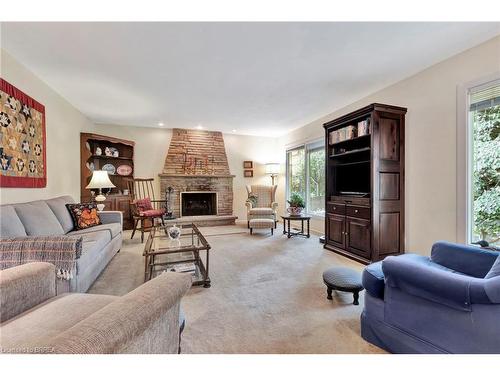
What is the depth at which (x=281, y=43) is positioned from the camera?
7.55 ft

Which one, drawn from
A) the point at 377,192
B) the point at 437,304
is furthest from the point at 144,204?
the point at 437,304

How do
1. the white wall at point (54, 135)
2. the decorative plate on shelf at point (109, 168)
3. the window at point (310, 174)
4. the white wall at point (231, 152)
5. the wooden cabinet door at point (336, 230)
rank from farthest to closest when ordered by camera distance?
the white wall at point (231, 152)
the decorative plate on shelf at point (109, 168)
the window at point (310, 174)
the wooden cabinet door at point (336, 230)
the white wall at point (54, 135)

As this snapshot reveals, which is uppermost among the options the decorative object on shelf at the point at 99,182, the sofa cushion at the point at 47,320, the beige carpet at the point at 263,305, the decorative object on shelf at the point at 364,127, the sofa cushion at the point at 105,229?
the decorative object on shelf at the point at 364,127

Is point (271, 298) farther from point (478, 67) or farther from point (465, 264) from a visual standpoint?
point (478, 67)

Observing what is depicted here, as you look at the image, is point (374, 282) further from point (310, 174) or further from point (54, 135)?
point (54, 135)

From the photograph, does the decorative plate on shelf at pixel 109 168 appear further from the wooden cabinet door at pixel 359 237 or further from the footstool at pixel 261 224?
the wooden cabinet door at pixel 359 237

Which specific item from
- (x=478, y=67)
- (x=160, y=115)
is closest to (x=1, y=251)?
(x=160, y=115)

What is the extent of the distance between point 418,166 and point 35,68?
500 centimetres

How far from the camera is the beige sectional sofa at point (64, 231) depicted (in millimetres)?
2057

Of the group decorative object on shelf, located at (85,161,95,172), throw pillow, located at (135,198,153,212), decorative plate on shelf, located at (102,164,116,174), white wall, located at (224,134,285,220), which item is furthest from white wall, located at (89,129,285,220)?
throw pillow, located at (135,198,153,212)

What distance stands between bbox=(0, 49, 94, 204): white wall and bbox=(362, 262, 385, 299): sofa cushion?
140 inches

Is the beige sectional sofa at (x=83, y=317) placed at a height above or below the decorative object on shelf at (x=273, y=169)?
below

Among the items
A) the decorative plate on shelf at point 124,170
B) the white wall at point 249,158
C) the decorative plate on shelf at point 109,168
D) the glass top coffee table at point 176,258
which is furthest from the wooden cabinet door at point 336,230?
the decorative plate on shelf at point 109,168

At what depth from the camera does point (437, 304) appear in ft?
4.12
